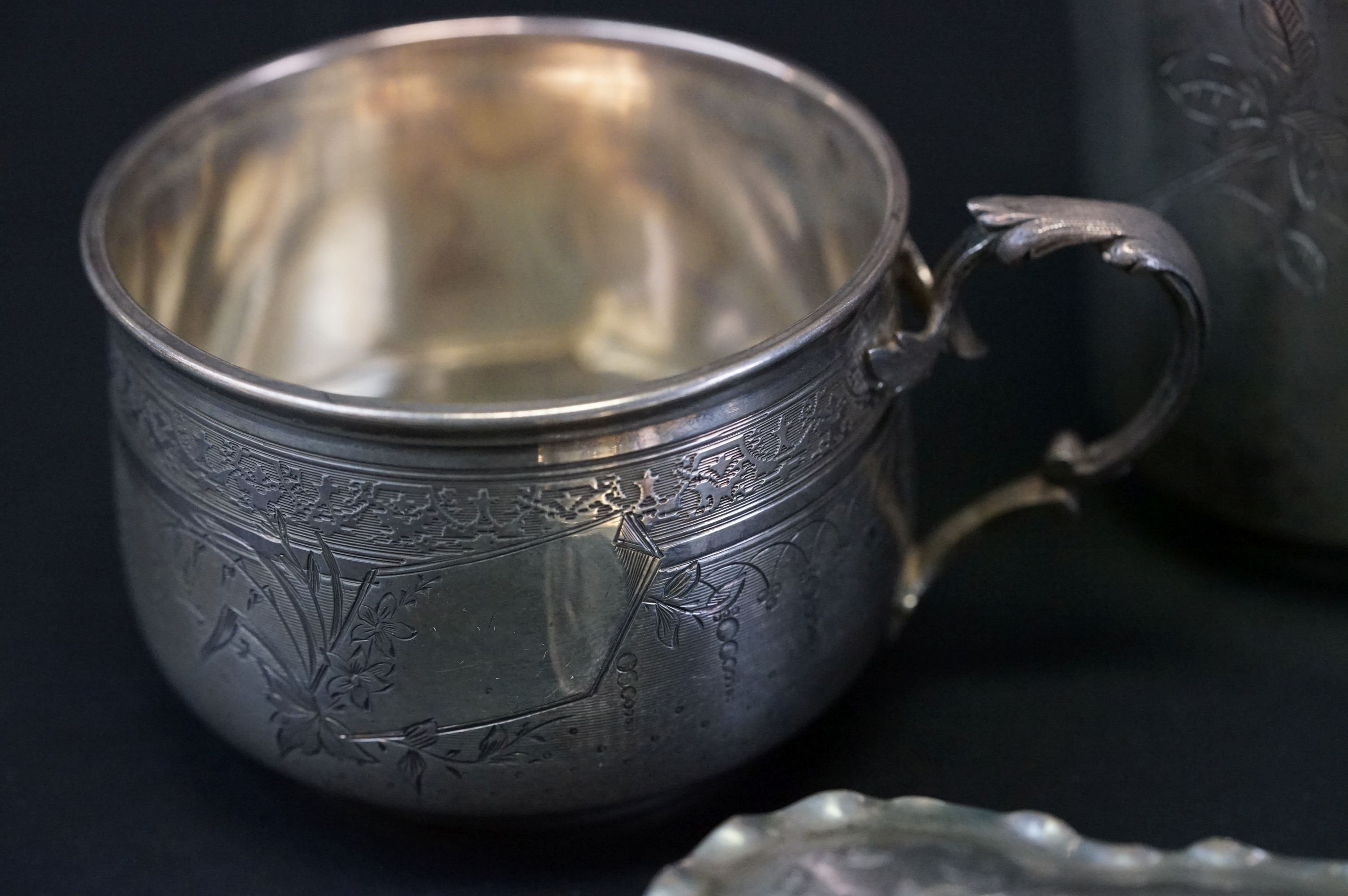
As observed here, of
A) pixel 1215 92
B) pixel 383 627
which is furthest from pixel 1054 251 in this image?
pixel 383 627

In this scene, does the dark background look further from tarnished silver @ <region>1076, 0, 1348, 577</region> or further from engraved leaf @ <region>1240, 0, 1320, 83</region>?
engraved leaf @ <region>1240, 0, 1320, 83</region>

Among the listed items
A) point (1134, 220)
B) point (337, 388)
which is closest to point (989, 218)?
point (1134, 220)

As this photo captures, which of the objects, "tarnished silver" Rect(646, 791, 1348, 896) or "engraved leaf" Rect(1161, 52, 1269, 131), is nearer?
"tarnished silver" Rect(646, 791, 1348, 896)

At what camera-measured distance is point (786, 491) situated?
3.01ft

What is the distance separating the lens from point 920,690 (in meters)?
1.13

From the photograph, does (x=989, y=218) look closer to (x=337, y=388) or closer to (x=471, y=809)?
(x=471, y=809)

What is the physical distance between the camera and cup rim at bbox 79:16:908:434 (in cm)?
83

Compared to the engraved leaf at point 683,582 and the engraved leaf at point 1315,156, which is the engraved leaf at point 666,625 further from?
the engraved leaf at point 1315,156

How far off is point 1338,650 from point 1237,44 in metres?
0.38

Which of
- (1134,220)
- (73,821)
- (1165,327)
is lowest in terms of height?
(73,821)

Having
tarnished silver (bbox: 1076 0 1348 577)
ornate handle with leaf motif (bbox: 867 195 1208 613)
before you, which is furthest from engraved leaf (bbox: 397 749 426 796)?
tarnished silver (bbox: 1076 0 1348 577)

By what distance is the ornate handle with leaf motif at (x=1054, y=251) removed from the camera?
0.96 metres

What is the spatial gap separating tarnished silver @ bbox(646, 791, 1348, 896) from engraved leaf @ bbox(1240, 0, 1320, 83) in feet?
1.43

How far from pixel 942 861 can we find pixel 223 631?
1.25 feet
